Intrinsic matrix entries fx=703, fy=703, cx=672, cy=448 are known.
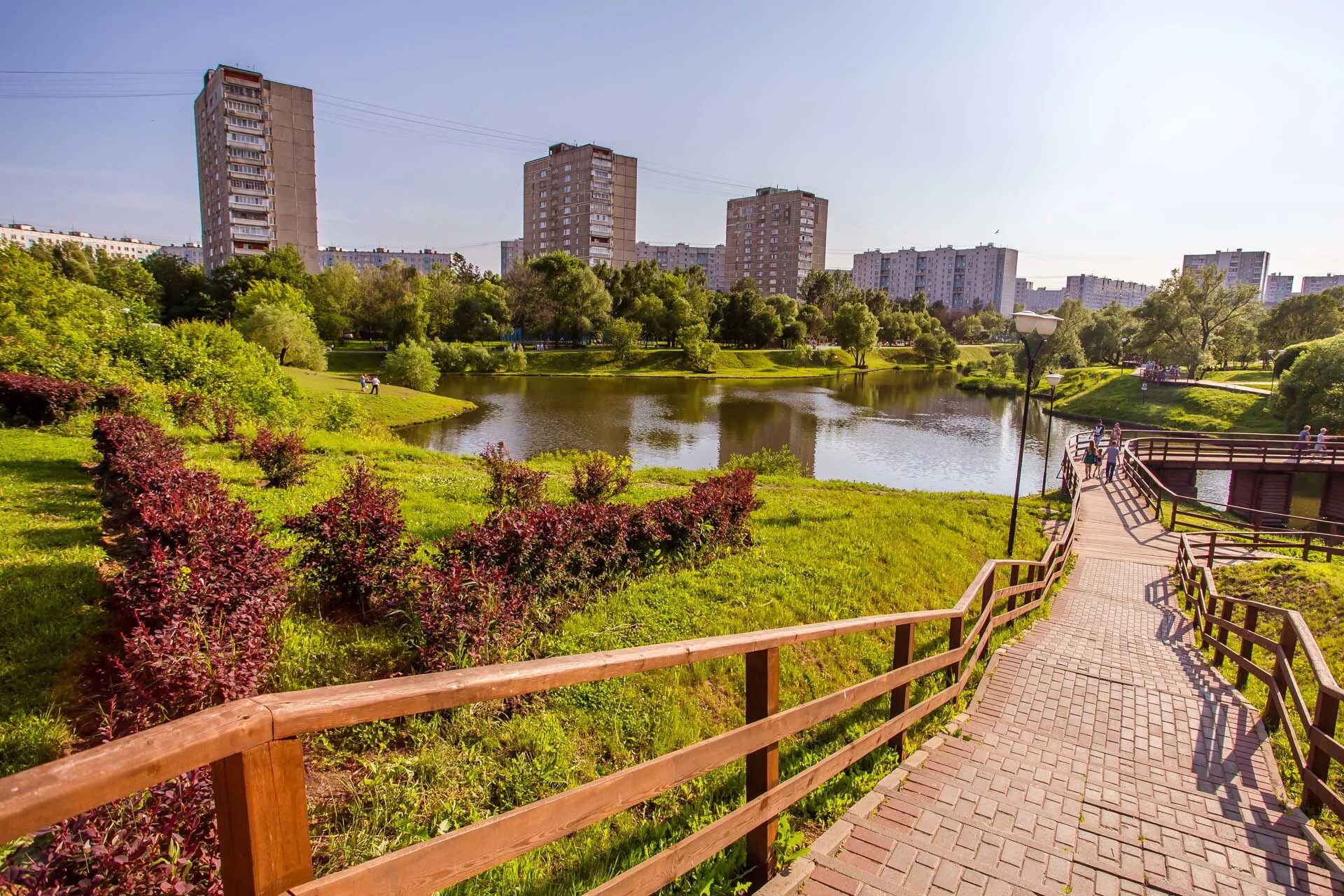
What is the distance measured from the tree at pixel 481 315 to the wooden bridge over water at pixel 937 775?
214 ft

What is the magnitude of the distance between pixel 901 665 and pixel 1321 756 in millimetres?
2757

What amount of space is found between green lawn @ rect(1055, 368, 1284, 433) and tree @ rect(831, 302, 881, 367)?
2577 cm

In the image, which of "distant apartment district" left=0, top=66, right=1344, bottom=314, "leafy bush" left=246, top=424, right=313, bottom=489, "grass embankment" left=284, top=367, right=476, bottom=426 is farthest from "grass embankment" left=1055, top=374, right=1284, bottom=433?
"leafy bush" left=246, top=424, right=313, bottom=489

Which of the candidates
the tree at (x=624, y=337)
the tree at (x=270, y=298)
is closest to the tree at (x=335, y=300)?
the tree at (x=270, y=298)

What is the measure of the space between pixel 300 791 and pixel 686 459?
2588 cm

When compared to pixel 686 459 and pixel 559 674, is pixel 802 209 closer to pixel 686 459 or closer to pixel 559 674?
pixel 686 459

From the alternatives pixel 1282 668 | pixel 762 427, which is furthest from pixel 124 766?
pixel 762 427

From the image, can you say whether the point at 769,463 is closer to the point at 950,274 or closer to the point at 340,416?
the point at 340,416

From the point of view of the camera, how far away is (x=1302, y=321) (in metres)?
62.7

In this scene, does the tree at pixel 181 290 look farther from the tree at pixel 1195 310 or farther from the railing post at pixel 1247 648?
the tree at pixel 1195 310

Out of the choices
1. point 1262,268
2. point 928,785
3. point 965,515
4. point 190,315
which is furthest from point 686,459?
point 1262,268

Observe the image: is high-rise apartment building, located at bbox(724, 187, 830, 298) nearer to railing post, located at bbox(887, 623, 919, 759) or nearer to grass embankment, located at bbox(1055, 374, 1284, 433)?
grass embankment, located at bbox(1055, 374, 1284, 433)

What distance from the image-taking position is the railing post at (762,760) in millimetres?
2725

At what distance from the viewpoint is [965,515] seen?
15031mm
